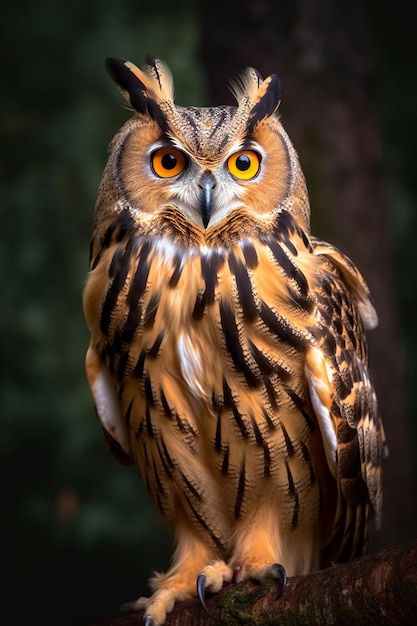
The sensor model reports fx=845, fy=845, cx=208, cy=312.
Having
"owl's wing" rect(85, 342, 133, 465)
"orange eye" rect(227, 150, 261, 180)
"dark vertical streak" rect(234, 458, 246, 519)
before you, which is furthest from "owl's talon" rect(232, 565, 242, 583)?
"orange eye" rect(227, 150, 261, 180)

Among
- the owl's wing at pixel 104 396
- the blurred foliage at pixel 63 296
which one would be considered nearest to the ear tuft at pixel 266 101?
the owl's wing at pixel 104 396

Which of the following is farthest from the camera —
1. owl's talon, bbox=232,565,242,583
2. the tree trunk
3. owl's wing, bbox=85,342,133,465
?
the tree trunk

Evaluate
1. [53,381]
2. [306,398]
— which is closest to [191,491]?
[306,398]

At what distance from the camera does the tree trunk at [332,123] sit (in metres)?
2.60

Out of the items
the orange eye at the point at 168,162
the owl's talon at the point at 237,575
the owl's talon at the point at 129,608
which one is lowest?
the owl's talon at the point at 129,608

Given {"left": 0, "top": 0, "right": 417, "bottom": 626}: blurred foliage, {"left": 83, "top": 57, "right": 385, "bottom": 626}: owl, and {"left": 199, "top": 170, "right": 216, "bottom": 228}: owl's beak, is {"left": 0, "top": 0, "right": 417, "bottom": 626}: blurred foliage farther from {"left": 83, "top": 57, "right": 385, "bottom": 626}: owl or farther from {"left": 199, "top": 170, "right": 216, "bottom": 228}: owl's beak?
{"left": 199, "top": 170, "right": 216, "bottom": 228}: owl's beak

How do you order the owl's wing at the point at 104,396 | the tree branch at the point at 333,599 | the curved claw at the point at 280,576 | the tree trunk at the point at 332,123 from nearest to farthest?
the tree branch at the point at 333,599 → the curved claw at the point at 280,576 → the owl's wing at the point at 104,396 → the tree trunk at the point at 332,123

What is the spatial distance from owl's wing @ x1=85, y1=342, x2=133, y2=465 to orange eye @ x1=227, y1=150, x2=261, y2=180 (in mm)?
490

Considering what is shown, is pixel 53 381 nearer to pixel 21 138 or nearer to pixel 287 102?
pixel 21 138

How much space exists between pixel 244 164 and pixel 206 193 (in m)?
0.13

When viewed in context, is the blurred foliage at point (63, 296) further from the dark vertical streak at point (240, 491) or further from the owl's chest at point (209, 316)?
the owl's chest at point (209, 316)

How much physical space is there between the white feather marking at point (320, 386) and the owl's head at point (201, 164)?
263mm

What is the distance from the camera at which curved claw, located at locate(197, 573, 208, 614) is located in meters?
1.58

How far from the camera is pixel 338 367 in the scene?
1640 millimetres
